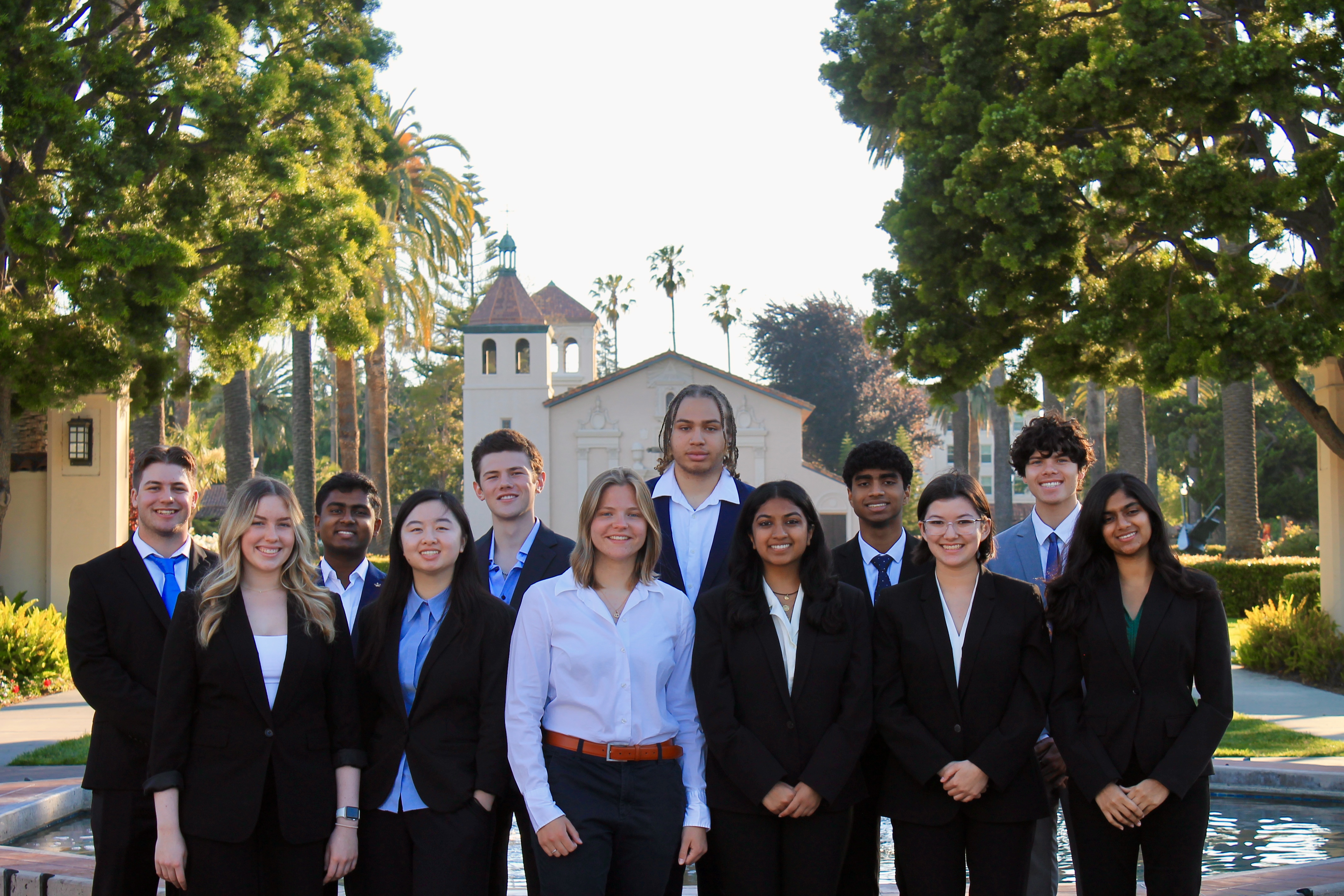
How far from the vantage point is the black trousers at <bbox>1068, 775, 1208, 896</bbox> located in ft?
Result: 14.1

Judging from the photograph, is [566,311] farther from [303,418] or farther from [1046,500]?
[1046,500]

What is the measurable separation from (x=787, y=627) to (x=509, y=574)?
1525mm

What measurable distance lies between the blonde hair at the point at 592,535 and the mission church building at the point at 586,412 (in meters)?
39.7

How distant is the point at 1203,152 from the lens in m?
14.8

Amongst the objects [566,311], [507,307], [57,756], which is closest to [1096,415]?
[57,756]

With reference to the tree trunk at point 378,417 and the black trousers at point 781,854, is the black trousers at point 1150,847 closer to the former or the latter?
the black trousers at point 781,854

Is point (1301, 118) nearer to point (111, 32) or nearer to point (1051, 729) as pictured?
point (1051, 729)

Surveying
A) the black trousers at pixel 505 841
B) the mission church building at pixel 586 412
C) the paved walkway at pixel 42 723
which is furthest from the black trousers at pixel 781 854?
the mission church building at pixel 586 412

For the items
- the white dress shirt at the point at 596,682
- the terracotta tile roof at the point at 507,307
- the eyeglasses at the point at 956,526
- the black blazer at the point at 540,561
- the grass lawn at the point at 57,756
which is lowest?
the grass lawn at the point at 57,756

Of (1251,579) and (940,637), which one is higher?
(940,637)

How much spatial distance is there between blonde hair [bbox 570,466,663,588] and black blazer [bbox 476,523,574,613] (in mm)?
629

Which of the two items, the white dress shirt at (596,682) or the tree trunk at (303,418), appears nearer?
the white dress shirt at (596,682)

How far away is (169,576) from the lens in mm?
4914

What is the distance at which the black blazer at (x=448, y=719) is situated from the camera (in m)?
4.27
